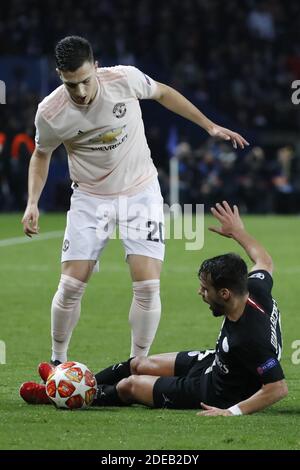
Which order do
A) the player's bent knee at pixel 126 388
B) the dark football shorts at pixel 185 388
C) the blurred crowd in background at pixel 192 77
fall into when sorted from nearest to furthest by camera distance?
the dark football shorts at pixel 185 388, the player's bent knee at pixel 126 388, the blurred crowd in background at pixel 192 77

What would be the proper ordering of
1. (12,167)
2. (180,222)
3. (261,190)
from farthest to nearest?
(261,190) < (12,167) < (180,222)

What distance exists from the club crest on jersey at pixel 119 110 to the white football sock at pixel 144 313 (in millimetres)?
1198

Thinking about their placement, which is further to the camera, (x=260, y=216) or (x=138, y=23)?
(x=138, y=23)

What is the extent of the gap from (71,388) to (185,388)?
0.72 metres

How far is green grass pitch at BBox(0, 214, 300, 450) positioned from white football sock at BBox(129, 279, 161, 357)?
34.0 inches

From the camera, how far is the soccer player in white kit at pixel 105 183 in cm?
823

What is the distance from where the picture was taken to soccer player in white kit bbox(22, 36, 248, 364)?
823 cm

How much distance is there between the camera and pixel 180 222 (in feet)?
79.5

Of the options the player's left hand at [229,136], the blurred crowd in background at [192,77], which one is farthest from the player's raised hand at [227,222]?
the blurred crowd in background at [192,77]

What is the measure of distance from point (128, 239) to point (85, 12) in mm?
24467

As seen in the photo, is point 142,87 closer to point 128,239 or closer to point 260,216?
point 128,239

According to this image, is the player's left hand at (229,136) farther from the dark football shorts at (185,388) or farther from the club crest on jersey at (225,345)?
the club crest on jersey at (225,345)
